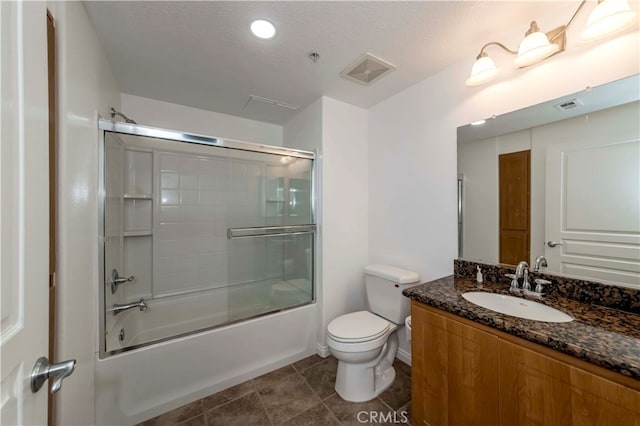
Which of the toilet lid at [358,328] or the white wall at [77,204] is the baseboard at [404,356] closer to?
the toilet lid at [358,328]

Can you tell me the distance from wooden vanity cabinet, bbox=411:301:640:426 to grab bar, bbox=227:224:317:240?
45.1 inches

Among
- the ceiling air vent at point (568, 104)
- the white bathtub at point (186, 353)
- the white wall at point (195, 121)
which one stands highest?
the white wall at point (195, 121)

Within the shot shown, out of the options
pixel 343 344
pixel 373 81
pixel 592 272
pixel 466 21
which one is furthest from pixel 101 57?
pixel 592 272

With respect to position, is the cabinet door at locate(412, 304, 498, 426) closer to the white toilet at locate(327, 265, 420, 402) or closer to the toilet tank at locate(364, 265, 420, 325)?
the white toilet at locate(327, 265, 420, 402)

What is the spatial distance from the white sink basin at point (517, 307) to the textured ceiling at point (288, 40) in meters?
1.46

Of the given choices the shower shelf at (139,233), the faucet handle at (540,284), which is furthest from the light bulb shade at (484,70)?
the shower shelf at (139,233)

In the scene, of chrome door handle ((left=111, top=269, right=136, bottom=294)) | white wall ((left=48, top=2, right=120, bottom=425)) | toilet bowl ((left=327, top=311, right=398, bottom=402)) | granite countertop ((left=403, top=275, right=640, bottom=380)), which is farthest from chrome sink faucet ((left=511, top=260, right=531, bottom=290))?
chrome door handle ((left=111, top=269, right=136, bottom=294))

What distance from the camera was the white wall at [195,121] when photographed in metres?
2.15

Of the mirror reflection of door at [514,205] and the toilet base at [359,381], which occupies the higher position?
the mirror reflection of door at [514,205]

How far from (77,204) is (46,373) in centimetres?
87

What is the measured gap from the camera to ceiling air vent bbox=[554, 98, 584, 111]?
3.96 ft

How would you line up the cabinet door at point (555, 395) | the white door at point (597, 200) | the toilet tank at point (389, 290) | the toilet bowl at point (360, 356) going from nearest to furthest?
the cabinet door at point (555, 395), the white door at point (597, 200), the toilet bowl at point (360, 356), the toilet tank at point (389, 290)

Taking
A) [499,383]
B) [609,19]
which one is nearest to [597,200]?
[609,19]

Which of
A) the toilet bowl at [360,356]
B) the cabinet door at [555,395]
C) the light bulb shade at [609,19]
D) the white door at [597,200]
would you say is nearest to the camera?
the cabinet door at [555,395]
